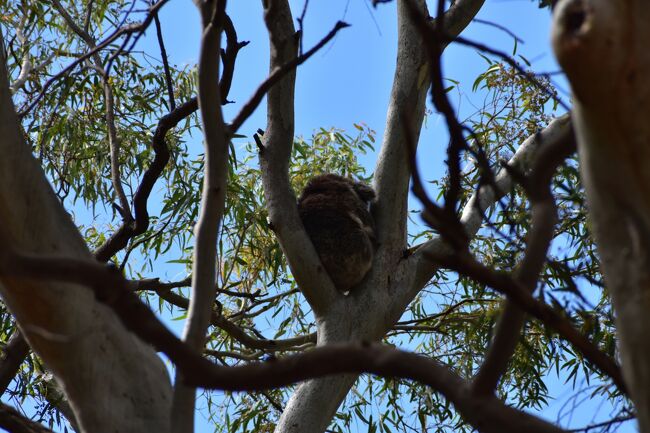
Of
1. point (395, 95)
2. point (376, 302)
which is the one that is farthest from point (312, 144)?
point (376, 302)

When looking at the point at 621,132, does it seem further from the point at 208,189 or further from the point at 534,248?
the point at 208,189

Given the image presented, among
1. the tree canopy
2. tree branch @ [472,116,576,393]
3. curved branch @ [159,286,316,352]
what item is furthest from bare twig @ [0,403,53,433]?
curved branch @ [159,286,316,352]

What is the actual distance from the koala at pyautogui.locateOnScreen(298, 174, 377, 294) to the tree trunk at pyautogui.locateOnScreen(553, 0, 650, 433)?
91.7 inches

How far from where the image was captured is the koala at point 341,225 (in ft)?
12.8

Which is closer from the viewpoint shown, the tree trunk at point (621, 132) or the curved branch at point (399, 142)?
the tree trunk at point (621, 132)

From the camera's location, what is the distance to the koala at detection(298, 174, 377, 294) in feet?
12.8

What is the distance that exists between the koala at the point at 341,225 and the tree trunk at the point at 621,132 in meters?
2.33

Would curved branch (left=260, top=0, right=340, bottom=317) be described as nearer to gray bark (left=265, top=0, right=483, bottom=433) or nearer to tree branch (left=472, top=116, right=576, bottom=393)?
gray bark (left=265, top=0, right=483, bottom=433)

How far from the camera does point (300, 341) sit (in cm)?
446

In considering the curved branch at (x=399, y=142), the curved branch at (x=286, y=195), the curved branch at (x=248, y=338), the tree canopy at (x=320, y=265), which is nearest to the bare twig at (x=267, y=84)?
the tree canopy at (x=320, y=265)

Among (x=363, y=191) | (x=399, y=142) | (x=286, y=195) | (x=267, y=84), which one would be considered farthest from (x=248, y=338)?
(x=267, y=84)

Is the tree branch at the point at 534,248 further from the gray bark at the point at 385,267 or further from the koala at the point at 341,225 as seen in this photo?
the koala at the point at 341,225

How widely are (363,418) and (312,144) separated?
224 cm

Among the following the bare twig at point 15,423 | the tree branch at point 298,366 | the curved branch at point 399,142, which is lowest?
the bare twig at point 15,423
